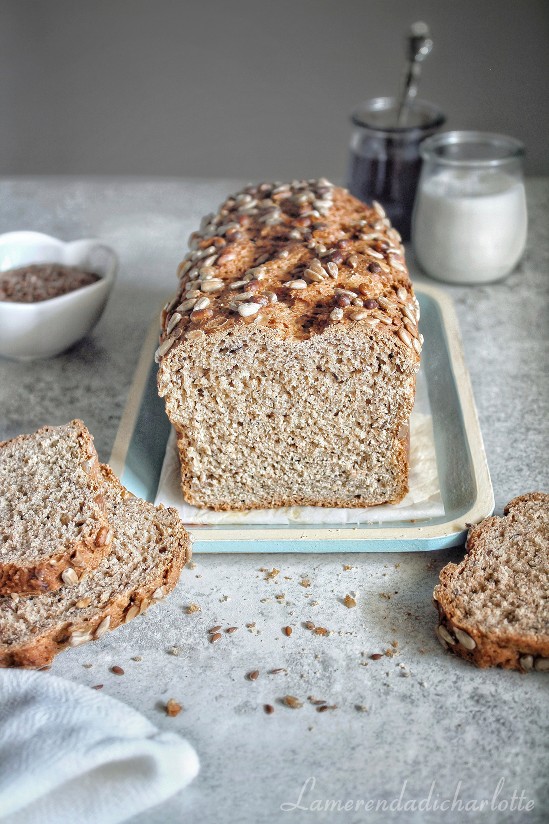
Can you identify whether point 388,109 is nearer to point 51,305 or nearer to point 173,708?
point 51,305

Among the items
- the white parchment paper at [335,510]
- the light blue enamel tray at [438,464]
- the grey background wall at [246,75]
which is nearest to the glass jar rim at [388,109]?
the light blue enamel tray at [438,464]

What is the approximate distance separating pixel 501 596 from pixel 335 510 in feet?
2.04

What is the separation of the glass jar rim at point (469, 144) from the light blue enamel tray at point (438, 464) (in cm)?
75

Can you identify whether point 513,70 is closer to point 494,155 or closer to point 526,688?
point 494,155

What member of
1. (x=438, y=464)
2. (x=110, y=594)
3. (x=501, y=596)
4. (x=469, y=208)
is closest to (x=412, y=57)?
(x=469, y=208)

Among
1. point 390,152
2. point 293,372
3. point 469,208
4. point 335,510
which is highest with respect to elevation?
point 390,152

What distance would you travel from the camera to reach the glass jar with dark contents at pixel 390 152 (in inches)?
165

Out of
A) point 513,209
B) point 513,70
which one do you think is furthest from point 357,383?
point 513,70

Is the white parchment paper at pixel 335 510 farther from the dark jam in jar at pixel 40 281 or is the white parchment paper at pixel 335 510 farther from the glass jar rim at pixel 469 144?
the glass jar rim at pixel 469 144

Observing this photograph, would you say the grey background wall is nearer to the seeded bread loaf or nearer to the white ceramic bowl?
the white ceramic bowl

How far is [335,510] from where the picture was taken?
111 inches

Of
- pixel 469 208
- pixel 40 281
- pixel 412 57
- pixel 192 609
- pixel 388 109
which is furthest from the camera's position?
pixel 388 109

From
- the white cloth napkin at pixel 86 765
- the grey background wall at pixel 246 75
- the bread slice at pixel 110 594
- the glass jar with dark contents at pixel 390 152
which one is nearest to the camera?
the white cloth napkin at pixel 86 765

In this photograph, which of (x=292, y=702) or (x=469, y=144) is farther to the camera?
(x=469, y=144)
